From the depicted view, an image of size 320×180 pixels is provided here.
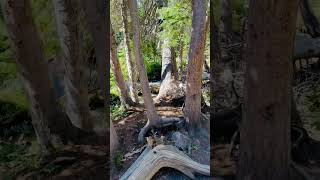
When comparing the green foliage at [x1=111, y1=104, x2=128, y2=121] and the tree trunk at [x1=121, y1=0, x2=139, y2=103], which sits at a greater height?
the tree trunk at [x1=121, y1=0, x2=139, y2=103]

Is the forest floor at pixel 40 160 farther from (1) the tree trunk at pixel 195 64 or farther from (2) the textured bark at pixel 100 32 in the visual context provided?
(1) the tree trunk at pixel 195 64

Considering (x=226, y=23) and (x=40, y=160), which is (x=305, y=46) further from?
(x=40, y=160)

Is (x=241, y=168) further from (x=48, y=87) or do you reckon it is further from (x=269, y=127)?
(x=48, y=87)

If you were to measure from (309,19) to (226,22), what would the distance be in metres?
0.60

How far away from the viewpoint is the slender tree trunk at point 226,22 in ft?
9.59

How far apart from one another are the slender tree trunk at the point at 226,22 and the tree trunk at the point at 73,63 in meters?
1.05

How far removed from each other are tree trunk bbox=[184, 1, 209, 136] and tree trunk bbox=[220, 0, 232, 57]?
2.81 m

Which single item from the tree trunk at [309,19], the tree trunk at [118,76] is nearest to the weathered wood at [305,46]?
the tree trunk at [309,19]

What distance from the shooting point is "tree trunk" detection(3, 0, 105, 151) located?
274cm

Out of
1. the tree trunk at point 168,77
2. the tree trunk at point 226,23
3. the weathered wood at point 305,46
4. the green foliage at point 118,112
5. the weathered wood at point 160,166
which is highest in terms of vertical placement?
the tree trunk at point 226,23

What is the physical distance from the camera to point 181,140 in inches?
253

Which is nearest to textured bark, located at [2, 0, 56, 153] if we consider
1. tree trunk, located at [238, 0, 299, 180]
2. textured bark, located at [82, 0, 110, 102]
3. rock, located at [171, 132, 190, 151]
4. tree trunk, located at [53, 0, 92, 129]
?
tree trunk, located at [53, 0, 92, 129]

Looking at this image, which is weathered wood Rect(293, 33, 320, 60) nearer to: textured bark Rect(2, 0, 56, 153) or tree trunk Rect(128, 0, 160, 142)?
textured bark Rect(2, 0, 56, 153)

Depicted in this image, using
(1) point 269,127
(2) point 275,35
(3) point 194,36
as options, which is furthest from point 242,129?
(3) point 194,36
